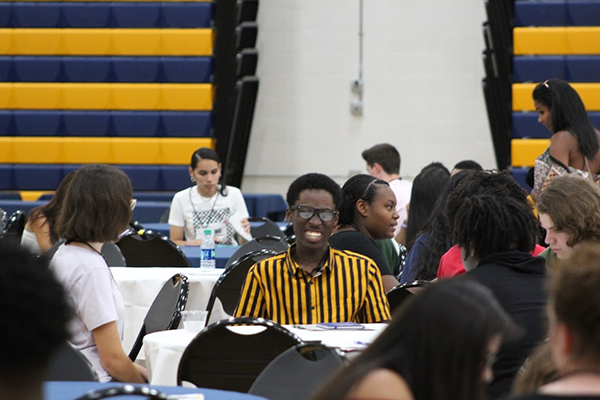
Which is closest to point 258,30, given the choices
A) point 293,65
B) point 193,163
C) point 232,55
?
point 293,65

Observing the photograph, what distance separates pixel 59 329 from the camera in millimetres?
1183

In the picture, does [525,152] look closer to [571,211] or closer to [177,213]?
[177,213]

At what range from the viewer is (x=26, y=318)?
1.16 m

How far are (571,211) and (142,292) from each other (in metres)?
2.35

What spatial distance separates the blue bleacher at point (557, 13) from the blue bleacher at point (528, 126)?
960 millimetres

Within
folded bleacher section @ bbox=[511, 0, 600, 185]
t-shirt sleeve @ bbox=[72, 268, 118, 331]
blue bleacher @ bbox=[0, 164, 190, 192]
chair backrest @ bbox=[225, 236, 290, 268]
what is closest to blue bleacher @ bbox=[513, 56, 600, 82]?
folded bleacher section @ bbox=[511, 0, 600, 185]

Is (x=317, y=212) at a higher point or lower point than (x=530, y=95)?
lower

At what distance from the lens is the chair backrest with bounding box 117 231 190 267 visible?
553 cm

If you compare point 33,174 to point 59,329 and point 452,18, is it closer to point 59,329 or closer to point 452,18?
point 452,18

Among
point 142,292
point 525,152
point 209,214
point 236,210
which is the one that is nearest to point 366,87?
point 525,152

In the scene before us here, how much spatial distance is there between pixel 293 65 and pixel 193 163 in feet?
14.7

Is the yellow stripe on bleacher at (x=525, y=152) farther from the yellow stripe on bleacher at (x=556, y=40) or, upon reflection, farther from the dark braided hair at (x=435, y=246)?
the dark braided hair at (x=435, y=246)

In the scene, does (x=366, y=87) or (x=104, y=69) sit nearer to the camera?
(x=104, y=69)

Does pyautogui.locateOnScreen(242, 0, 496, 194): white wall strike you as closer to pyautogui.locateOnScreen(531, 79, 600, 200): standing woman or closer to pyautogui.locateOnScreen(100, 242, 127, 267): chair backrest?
pyautogui.locateOnScreen(531, 79, 600, 200): standing woman
